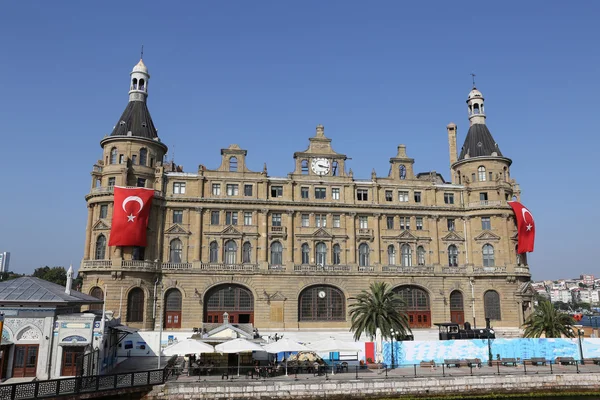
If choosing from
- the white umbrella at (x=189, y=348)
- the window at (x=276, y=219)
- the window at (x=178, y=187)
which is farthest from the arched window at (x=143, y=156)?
the white umbrella at (x=189, y=348)

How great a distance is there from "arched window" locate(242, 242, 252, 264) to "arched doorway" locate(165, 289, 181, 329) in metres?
9.48

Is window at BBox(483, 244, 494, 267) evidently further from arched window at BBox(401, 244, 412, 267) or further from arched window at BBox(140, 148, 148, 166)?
arched window at BBox(140, 148, 148, 166)

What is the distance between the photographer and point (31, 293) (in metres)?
37.7

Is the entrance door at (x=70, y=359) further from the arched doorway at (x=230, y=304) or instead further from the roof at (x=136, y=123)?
the roof at (x=136, y=123)

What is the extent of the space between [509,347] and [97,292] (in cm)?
4649

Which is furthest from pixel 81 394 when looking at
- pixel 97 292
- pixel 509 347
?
pixel 509 347

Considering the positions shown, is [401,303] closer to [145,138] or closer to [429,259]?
[429,259]

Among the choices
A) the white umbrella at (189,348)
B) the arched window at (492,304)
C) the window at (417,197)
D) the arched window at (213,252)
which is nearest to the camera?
the white umbrella at (189,348)

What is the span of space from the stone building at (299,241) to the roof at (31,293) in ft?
62.1

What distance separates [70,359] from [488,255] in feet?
181

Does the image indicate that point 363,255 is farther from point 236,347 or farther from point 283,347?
point 236,347

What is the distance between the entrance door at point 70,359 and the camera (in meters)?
36.1

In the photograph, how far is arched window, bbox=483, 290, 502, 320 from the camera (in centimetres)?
6694

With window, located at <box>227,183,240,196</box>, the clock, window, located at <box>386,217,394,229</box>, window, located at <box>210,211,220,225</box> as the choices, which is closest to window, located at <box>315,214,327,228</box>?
the clock
